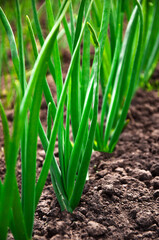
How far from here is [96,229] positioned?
0.82 m

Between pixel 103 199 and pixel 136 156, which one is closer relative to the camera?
pixel 103 199

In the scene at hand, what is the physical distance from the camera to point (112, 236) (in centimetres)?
82

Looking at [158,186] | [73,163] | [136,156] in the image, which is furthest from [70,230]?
[136,156]

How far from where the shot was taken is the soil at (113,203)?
32.7 inches

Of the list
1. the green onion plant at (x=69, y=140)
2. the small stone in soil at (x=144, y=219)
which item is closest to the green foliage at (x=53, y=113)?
the green onion plant at (x=69, y=140)

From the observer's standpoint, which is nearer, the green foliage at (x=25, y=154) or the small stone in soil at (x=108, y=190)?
the green foliage at (x=25, y=154)

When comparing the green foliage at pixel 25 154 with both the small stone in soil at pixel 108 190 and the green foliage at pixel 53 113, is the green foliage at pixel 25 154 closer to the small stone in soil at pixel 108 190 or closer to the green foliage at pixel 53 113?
the green foliage at pixel 53 113

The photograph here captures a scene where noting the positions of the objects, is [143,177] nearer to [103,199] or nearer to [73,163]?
[103,199]

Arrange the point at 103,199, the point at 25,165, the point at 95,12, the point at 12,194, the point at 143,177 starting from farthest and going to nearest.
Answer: the point at 95,12 < the point at 143,177 < the point at 103,199 < the point at 25,165 < the point at 12,194

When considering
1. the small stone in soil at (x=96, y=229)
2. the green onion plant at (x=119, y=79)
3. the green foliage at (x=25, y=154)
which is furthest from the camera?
the green onion plant at (x=119, y=79)

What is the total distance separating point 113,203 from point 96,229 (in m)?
0.12

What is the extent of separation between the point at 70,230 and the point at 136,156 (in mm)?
435

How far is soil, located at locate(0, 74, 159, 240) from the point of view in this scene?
2.73 feet

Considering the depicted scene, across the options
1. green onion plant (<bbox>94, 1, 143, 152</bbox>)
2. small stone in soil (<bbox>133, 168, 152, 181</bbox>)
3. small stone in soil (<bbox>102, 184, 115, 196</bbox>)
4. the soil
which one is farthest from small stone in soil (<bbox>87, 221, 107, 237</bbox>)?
green onion plant (<bbox>94, 1, 143, 152</bbox>)
